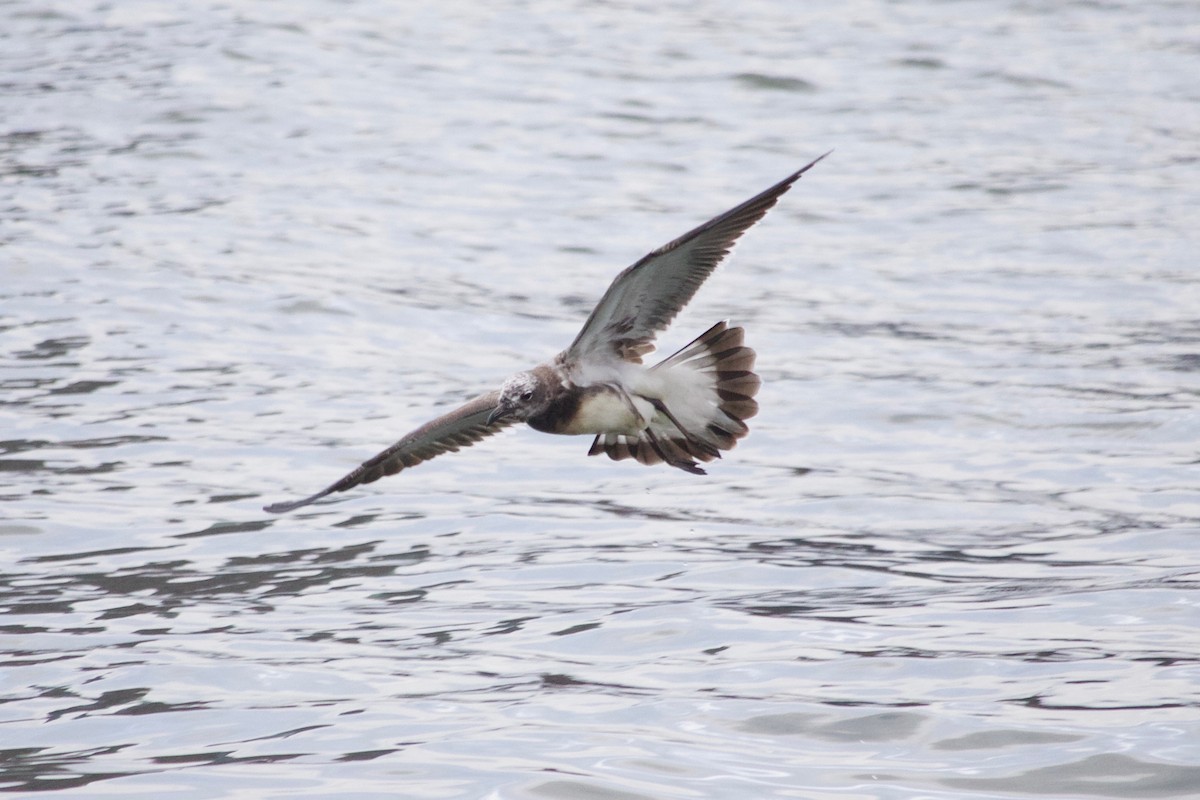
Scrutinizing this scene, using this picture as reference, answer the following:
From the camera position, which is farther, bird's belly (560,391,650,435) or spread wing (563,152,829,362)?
bird's belly (560,391,650,435)

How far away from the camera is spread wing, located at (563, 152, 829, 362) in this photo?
637 centimetres

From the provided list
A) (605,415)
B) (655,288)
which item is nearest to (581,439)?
(605,415)

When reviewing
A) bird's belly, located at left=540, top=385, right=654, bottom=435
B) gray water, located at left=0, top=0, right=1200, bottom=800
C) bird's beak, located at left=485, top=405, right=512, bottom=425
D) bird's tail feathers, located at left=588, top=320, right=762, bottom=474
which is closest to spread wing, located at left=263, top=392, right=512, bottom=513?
bird's beak, located at left=485, top=405, right=512, bottom=425

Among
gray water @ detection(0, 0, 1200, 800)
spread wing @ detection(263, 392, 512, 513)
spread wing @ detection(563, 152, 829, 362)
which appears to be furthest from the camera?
spread wing @ detection(263, 392, 512, 513)

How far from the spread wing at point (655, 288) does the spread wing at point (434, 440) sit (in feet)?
1.76

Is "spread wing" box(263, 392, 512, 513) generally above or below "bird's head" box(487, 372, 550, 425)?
below

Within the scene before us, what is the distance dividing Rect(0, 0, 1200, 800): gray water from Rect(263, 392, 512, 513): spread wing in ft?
1.66

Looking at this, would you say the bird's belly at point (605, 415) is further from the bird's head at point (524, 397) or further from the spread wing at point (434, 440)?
the spread wing at point (434, 440)

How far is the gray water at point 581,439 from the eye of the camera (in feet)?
19.6

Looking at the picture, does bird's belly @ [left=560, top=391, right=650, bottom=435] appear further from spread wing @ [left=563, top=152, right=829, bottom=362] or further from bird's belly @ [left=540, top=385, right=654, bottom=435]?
spread wing @ [left=563, top=152, right=829, bottom=362]

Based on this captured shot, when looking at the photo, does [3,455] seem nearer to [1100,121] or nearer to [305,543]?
[305,543]

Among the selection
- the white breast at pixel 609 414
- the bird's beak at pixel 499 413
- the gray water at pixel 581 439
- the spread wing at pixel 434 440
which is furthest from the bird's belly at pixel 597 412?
the gray water at pixel 581 439

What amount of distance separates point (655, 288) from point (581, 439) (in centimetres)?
321

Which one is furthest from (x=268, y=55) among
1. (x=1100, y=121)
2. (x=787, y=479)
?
(x=787, y=479)
